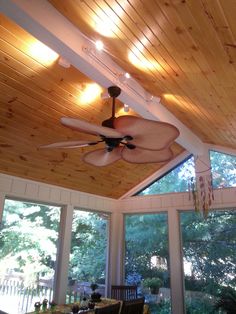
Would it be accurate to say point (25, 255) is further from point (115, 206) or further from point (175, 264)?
point (175, 264)

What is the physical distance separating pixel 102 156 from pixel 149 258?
11.2ft

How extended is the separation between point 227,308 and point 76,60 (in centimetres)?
392

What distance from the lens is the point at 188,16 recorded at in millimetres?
1599

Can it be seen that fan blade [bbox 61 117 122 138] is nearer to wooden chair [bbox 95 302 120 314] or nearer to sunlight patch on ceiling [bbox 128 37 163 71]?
sunlight patch on ceiling [bbox 128 37 163 71]

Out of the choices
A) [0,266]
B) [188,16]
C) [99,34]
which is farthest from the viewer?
[0,266]

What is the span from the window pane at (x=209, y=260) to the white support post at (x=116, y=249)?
1.37m

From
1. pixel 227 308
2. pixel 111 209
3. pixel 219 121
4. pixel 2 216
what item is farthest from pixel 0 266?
pixel 219 121

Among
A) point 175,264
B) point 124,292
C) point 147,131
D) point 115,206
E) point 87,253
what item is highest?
point 115,206

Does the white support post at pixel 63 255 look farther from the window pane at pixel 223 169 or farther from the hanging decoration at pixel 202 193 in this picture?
the window pane at pixel 223 169

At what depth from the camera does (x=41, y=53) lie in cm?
243

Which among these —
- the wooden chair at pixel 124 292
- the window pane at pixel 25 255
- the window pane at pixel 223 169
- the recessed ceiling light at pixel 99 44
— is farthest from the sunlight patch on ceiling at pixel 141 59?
the wooden chair at pixel 124 292

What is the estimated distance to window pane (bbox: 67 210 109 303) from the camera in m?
4.64

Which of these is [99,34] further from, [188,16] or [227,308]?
[227,308]

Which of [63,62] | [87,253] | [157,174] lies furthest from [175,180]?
[63,62]
